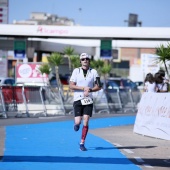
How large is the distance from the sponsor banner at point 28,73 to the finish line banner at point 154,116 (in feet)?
76.3

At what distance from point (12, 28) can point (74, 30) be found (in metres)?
4.22

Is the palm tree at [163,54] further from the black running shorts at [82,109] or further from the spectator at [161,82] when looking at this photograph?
the black running shorts at [82,109]

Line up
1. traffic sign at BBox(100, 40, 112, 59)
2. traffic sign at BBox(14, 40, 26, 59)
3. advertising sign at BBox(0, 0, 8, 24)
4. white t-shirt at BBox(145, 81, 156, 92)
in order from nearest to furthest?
white t-shirt at BBox(145, 81, 156, 92) → advertising sign at BBox(0, 0, 8, 24) → traffic sign at BBox(100, 40, 112, 59) → traffic sign at BBox(14, 40, 26, 59)

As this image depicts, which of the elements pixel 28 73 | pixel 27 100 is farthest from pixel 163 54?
pixel 28 73

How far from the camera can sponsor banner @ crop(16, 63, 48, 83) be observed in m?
40.6

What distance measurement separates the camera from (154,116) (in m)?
16.7

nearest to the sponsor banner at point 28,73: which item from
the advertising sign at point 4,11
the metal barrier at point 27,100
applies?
the advertising sign at point 4,11

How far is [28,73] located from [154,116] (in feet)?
81.1

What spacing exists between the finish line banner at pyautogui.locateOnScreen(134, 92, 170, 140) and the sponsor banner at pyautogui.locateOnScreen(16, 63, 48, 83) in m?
23.3

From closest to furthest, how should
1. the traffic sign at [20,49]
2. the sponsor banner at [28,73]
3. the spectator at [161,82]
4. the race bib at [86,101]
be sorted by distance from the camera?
the race bib at [86,101] → the spectator at [161,82] → the sponsor banner at [28,73] → the traffic sign at [20,49]

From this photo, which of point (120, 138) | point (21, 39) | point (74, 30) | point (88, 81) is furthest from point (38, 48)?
point (88, 81)

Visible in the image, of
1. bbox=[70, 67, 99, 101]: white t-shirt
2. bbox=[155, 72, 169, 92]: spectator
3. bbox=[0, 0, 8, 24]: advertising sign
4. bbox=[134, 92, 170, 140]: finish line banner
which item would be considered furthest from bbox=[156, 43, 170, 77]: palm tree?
bbox=[0, 0, 8, 24]: advertising sign

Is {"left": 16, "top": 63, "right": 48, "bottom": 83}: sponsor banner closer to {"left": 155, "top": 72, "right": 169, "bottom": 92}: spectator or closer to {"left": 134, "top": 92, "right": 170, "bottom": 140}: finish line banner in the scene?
{"left": 155, "top": 72, "right": 169, "bottom": 92}: spectator

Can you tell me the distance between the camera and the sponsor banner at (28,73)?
133ft
